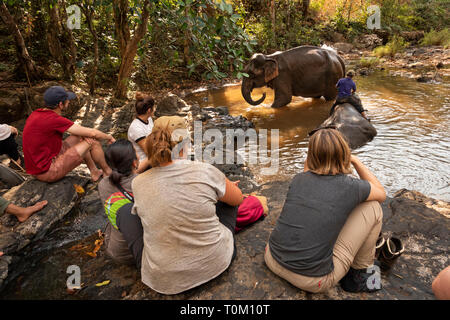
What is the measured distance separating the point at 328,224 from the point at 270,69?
Result: 22.3ft

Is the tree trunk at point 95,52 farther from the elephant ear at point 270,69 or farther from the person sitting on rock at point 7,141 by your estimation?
the elephant ear at point 270,69

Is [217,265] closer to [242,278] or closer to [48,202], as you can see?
[242,278]

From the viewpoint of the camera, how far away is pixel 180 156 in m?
1.88

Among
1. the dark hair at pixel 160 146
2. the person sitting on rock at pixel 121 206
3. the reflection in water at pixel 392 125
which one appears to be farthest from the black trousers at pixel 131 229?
the reflection in water at pixel 392 125

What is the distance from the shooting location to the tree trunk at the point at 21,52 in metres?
5.81

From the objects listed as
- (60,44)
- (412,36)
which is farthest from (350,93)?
(412,36)

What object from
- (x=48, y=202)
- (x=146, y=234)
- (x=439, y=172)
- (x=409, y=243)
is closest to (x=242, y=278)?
(x=146, y=234)

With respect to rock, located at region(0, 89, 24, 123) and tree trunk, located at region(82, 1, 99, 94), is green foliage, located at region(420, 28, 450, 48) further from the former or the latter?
rock, located at region(0, 89, 24, 123)

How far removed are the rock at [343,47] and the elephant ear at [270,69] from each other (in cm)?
1305

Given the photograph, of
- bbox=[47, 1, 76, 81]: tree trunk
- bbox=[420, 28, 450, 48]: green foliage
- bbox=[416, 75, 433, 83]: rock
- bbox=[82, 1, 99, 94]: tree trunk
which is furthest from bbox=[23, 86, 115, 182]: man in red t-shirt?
bbox=[420, 28, 450, 48]: green foliage

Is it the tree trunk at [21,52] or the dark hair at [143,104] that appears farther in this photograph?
the tree trunk at [21,52]

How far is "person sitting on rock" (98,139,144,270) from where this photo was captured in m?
2.06

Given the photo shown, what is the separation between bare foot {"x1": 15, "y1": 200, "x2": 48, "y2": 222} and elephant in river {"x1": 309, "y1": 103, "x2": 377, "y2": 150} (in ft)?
16.4

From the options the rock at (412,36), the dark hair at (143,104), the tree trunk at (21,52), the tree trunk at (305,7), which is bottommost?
the dark hair at (143,104)
